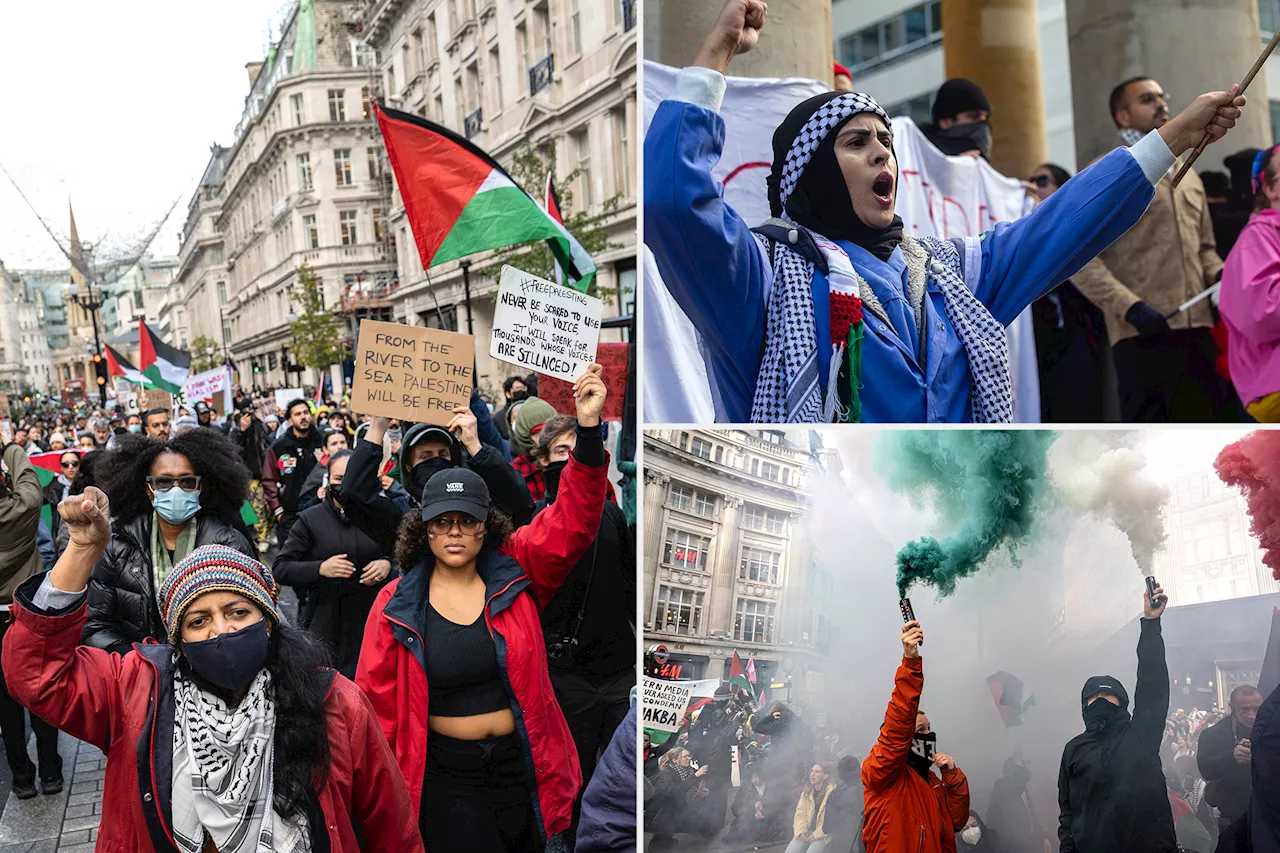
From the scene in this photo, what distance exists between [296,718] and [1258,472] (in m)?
2.14

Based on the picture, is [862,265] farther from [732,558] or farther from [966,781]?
[966,781]

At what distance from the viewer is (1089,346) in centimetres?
501

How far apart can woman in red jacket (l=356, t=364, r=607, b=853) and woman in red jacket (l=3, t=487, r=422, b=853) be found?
859 millimetres

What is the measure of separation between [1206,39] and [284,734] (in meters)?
4.93

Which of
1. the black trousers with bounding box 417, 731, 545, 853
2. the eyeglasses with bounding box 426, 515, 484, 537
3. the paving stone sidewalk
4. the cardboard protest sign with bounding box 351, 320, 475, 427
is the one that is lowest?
the paving stone sidewalk

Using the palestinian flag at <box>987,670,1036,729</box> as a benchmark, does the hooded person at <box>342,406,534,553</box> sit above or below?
above

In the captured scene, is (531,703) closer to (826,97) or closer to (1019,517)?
(1019,517)

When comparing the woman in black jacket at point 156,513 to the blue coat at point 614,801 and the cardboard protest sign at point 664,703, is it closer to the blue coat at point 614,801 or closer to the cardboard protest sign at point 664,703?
the blue coat at point 614,801

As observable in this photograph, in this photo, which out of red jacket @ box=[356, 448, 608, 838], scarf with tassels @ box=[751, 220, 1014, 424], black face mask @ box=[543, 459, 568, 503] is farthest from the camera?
black face mask @ box=[543, 459, 568, 503]

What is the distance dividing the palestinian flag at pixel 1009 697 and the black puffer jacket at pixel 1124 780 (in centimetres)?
10

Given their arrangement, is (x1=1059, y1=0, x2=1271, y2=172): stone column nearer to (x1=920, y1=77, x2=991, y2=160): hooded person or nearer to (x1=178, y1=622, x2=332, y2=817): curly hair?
(x1=920, y1=77, x2=991, y2=160): hooded person

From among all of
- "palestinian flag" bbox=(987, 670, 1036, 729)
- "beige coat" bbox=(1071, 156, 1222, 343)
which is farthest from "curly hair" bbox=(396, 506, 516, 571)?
"beige coat" bbox=(1071, 156, 1222, 343)

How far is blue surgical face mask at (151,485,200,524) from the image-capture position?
15.1ft

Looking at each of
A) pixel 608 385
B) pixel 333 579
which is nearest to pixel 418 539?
pixel 333 579
